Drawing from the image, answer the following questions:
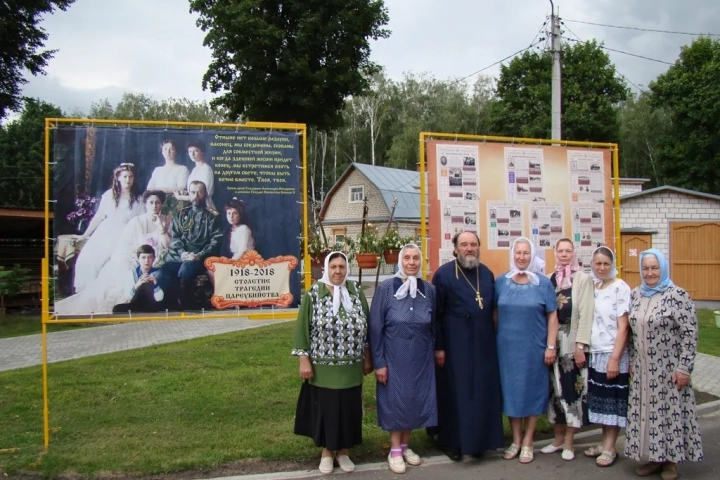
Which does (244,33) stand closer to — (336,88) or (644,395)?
(336,88)

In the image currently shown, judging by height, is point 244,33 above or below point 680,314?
above

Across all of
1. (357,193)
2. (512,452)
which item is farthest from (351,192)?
(512,452)

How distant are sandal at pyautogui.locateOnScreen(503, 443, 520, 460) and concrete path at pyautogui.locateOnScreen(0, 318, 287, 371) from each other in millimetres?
7508

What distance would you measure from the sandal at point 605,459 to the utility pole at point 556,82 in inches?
379

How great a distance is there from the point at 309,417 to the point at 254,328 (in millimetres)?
8421

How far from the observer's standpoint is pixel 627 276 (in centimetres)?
1703

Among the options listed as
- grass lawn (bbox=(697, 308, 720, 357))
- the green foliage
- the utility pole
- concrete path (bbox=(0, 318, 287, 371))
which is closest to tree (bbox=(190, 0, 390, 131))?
the utility pole

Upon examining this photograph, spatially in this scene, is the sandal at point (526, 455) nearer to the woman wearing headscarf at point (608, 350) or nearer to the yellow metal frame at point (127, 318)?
the woman wearing headscarf at point (608, 350)

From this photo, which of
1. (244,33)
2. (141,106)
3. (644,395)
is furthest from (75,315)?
(141,106)

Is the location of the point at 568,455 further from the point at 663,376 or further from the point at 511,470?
the point at 663,376

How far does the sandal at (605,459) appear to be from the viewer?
4.89 meters

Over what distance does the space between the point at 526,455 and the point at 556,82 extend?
10618 millimetres

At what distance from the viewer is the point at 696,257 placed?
659 inches

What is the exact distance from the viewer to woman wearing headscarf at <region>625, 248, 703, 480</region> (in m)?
4.50
